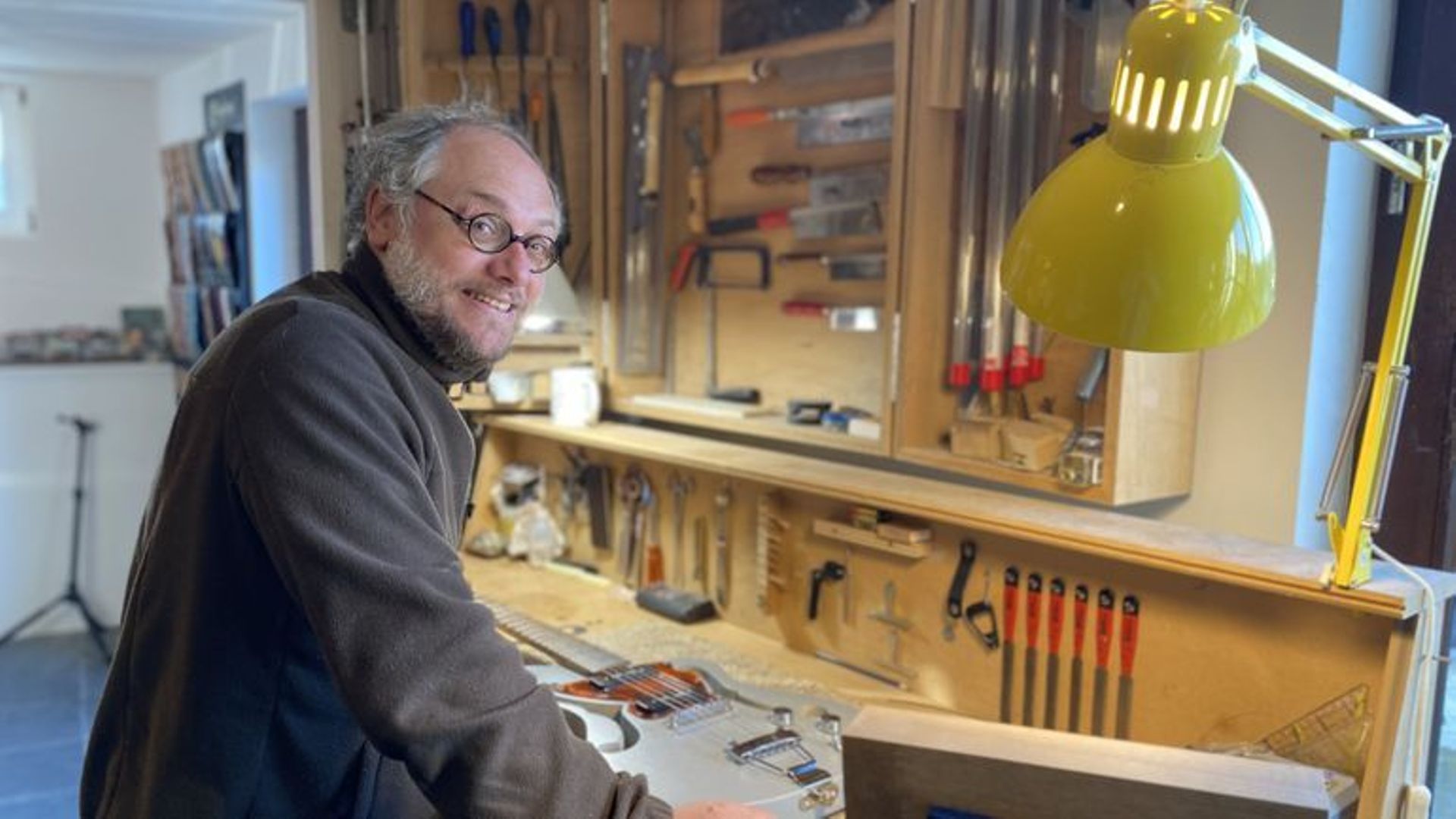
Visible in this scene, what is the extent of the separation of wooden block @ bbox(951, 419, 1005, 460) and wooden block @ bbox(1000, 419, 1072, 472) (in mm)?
32

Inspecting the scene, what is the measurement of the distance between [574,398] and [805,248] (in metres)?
0.64

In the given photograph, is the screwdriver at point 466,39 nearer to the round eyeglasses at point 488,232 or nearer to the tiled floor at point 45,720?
the round eyeglasses at point 488,232

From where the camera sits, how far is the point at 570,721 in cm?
166

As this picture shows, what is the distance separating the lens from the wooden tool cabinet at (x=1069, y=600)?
142 cm

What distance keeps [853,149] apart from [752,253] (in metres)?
0.35

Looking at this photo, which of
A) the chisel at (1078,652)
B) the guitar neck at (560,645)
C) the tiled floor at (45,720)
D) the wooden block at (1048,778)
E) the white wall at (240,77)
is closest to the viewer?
the wooden block at (1048,778)

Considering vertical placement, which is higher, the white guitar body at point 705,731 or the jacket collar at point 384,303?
the jacket collar at point 384,303

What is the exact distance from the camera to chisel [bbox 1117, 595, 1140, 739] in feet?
5.49

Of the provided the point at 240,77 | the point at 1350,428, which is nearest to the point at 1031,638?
the point at 1350,428

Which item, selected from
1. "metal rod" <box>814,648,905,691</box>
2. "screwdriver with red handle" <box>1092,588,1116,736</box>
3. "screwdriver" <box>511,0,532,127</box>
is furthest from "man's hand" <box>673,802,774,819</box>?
"screwdriver" <box>511,0,532,127</box>

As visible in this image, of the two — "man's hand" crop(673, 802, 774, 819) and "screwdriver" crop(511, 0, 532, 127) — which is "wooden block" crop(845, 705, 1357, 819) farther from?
"screwdriver" crop(511, 0, 532, 127)

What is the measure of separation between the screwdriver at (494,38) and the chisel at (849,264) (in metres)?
0.87

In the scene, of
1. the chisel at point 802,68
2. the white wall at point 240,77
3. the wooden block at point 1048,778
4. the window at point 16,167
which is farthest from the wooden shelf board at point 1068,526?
the window at point 16,167

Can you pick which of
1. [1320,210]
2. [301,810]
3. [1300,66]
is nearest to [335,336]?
[301,810]
